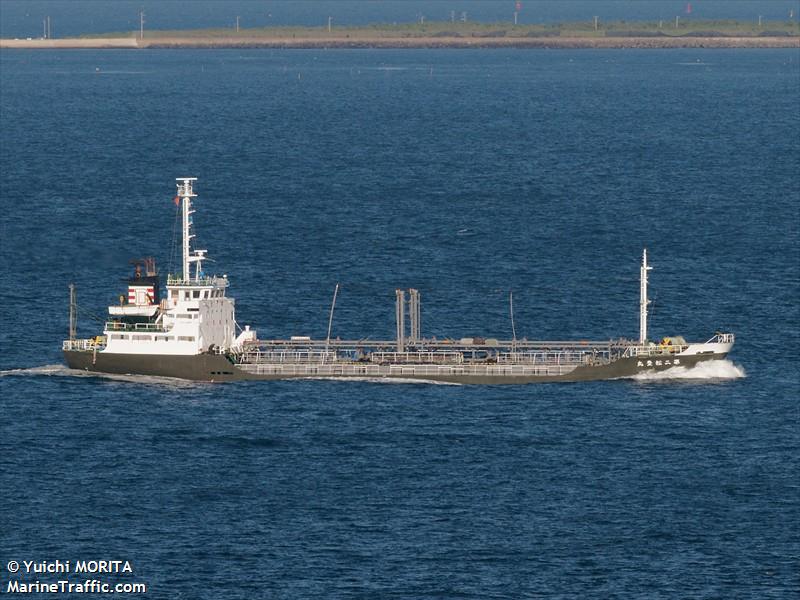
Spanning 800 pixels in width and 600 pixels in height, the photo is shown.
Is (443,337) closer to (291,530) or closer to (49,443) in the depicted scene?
(49,443)

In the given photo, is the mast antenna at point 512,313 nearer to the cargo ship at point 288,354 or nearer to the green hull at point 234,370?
the cargo ship at point 288,354

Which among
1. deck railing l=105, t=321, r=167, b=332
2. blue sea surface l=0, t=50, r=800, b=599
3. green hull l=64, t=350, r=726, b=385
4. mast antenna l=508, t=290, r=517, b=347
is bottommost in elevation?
blue sea surface l=0, t=50, r=800, b=599

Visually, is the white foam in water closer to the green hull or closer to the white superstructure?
the green hull

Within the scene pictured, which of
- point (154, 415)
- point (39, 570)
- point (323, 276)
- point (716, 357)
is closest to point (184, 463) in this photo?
point (154, 415)

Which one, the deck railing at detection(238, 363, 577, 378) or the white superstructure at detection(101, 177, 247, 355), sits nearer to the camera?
the deck railing at detection(238, 363, 577, 378)

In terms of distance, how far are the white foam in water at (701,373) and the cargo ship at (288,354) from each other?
40 centimetres

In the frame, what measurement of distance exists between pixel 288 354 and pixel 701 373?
28.2 metres

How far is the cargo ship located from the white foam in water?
1.32ft

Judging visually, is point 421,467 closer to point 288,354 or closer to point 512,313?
point 288,354

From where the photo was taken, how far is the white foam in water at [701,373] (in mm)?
133875

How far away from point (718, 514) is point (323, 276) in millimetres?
76688

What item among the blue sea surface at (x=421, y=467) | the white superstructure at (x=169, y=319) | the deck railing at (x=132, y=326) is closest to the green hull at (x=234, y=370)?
the white superstructure at (x=169, y=319)

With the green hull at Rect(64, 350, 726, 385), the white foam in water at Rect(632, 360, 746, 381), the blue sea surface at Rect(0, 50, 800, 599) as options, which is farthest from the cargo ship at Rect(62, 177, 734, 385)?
the blue sea surface at Rect(0, 50, 800, 599)

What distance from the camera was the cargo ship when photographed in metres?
134
